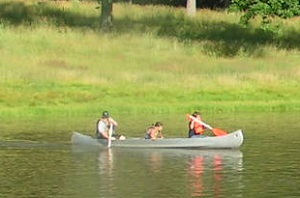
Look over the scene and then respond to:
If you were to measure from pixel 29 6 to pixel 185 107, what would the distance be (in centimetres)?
2659

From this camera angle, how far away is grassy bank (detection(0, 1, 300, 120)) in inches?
1932

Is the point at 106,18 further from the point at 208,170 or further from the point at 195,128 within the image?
the point at 208,170

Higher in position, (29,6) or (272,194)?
(29,6)

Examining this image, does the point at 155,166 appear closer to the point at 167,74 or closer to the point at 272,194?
the point at 272,194

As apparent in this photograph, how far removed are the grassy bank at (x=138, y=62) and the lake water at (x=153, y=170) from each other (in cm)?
1144

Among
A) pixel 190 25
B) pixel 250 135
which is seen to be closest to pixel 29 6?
pixel 190 25

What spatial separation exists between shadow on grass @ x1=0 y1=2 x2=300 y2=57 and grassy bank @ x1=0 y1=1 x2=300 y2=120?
0.24ft

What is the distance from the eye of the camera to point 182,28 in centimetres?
6700

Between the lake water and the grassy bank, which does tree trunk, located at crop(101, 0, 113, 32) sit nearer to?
the grassy bank

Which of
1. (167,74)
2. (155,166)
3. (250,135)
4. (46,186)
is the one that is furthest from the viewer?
(167,74)

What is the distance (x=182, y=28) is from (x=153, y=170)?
3836 centimetres

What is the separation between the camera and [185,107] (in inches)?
1905

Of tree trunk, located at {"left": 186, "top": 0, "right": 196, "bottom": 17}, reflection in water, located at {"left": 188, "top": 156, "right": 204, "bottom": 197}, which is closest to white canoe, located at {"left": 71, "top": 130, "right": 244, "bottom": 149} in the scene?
reflection in water, located at {"left": 188, "top": 156, "right": 204, "bottom": 197}

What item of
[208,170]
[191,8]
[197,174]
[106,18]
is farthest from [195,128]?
[191,8]
